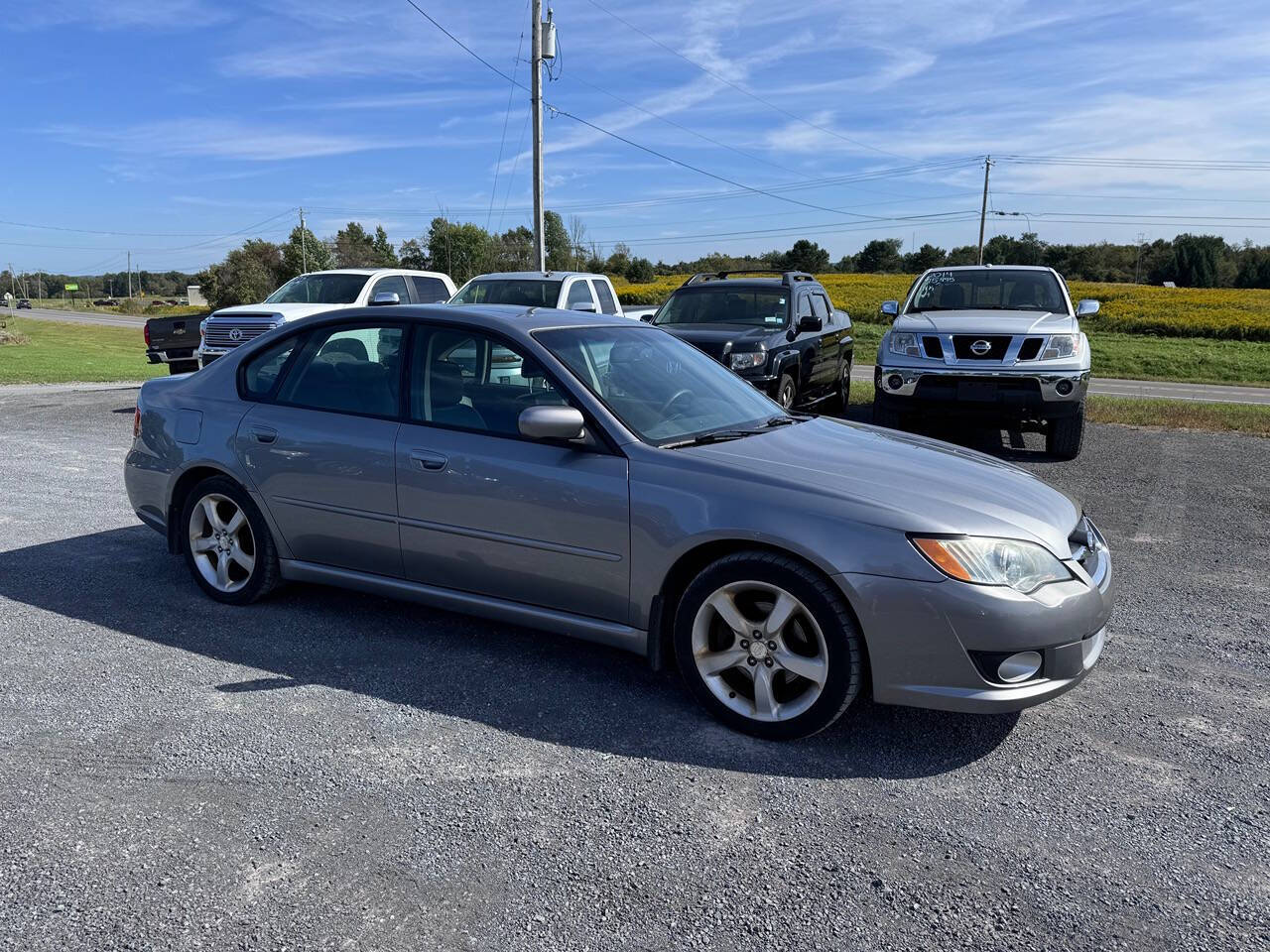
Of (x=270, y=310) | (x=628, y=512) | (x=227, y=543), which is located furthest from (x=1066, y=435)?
(x=270, y=310)

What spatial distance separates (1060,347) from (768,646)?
24.0 feet

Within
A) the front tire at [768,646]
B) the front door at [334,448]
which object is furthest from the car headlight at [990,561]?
the front door at [334,448]

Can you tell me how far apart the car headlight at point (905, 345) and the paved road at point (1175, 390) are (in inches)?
392

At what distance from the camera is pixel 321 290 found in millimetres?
15078

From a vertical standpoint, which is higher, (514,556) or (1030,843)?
(514,556)

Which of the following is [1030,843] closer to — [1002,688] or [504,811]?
[1002,688]

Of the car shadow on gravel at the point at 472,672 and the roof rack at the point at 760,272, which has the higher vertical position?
the roof rack at the point at 760,272

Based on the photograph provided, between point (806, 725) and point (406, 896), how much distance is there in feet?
→ 5.00

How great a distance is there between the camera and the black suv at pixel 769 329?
10.6 meters

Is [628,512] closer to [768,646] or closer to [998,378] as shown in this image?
[768,646]

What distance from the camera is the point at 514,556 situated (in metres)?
4.08

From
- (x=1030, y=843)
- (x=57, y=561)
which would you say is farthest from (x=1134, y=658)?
(x=57, y=561)

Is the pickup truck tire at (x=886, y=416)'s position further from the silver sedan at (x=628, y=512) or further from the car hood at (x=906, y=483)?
the car hood at (x=906, y=483)

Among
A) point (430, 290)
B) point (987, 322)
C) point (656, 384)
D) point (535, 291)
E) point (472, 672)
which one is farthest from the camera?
point (430, 290)
